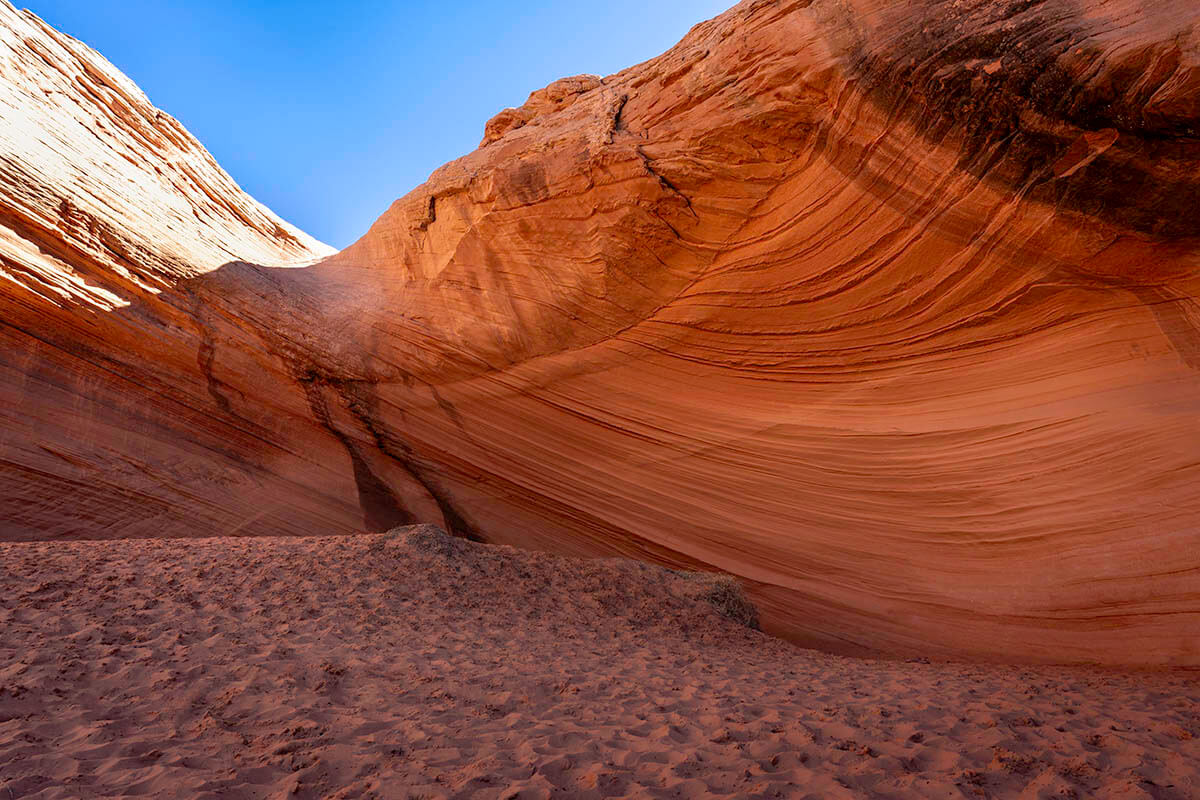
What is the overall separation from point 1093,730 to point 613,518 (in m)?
5.08

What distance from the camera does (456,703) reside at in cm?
325

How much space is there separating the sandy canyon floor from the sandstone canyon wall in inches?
60.2

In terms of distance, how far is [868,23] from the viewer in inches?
205

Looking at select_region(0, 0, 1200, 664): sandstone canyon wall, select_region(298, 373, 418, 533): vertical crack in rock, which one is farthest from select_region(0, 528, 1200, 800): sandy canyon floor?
select_region(298, 373, 418, 533): vertical crack in rock

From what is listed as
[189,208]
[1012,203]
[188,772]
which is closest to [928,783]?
[188,772]

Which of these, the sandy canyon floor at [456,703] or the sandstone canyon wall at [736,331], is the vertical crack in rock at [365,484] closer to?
the sandstone canyon wall at [736,331]

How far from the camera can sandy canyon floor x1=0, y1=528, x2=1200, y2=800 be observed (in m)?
2.50

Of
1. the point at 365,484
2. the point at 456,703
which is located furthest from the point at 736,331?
the point at 365,484

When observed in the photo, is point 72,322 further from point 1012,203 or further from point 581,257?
point 1012,203

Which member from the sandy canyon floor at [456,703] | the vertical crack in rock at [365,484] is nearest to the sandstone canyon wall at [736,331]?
the vertical crack in rock at [365,484]

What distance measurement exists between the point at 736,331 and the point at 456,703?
4.66 m

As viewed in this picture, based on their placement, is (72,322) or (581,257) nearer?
(581,257)

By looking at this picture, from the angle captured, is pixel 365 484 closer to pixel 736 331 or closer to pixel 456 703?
pixel 736 331

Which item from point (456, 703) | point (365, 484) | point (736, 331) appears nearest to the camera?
point (456, 703)
